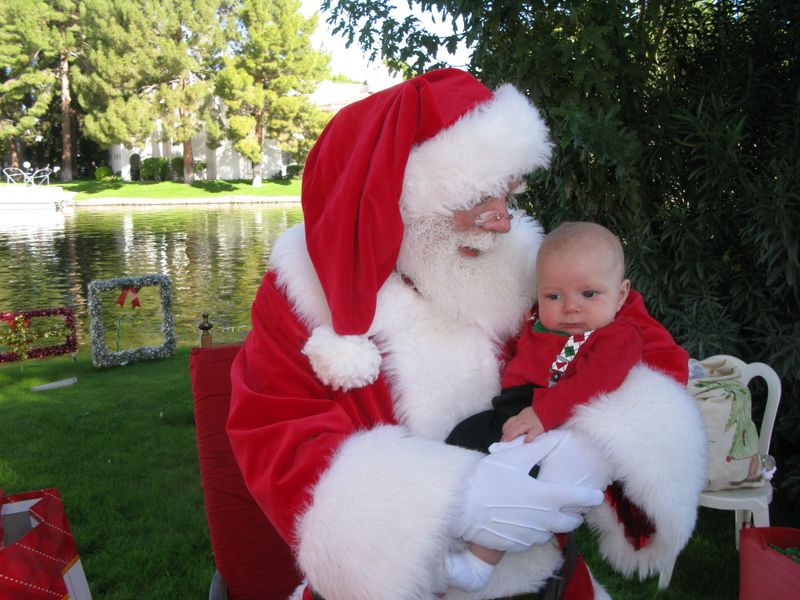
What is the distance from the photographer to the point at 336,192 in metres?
1.54

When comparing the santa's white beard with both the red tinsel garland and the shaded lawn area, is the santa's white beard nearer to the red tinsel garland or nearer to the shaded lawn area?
the shaded lawn area

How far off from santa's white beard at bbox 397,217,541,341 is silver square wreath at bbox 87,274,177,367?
17.6ft

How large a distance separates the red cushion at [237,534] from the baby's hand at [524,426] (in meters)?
0.82

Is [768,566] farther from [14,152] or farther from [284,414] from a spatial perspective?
[14,152]

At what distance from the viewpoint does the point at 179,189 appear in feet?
102

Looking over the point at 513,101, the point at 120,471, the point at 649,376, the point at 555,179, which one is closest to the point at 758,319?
the point at 555,179

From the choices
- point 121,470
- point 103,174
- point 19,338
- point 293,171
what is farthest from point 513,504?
point 103,174

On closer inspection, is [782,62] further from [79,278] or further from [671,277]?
[79,278]

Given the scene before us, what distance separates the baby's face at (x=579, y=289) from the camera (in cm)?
163

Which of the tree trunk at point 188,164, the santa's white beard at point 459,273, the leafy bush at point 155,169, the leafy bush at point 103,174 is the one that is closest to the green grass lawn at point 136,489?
the santa's white beard at point 459,273

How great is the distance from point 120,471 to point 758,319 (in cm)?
361

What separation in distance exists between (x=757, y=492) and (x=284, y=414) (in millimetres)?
2197

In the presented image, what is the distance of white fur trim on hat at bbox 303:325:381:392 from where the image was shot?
1508 mm

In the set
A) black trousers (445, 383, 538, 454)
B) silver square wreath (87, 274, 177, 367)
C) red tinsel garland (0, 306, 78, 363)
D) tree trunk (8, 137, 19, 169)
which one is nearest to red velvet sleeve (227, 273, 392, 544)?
black trousers (445, 383, 538, 454)
